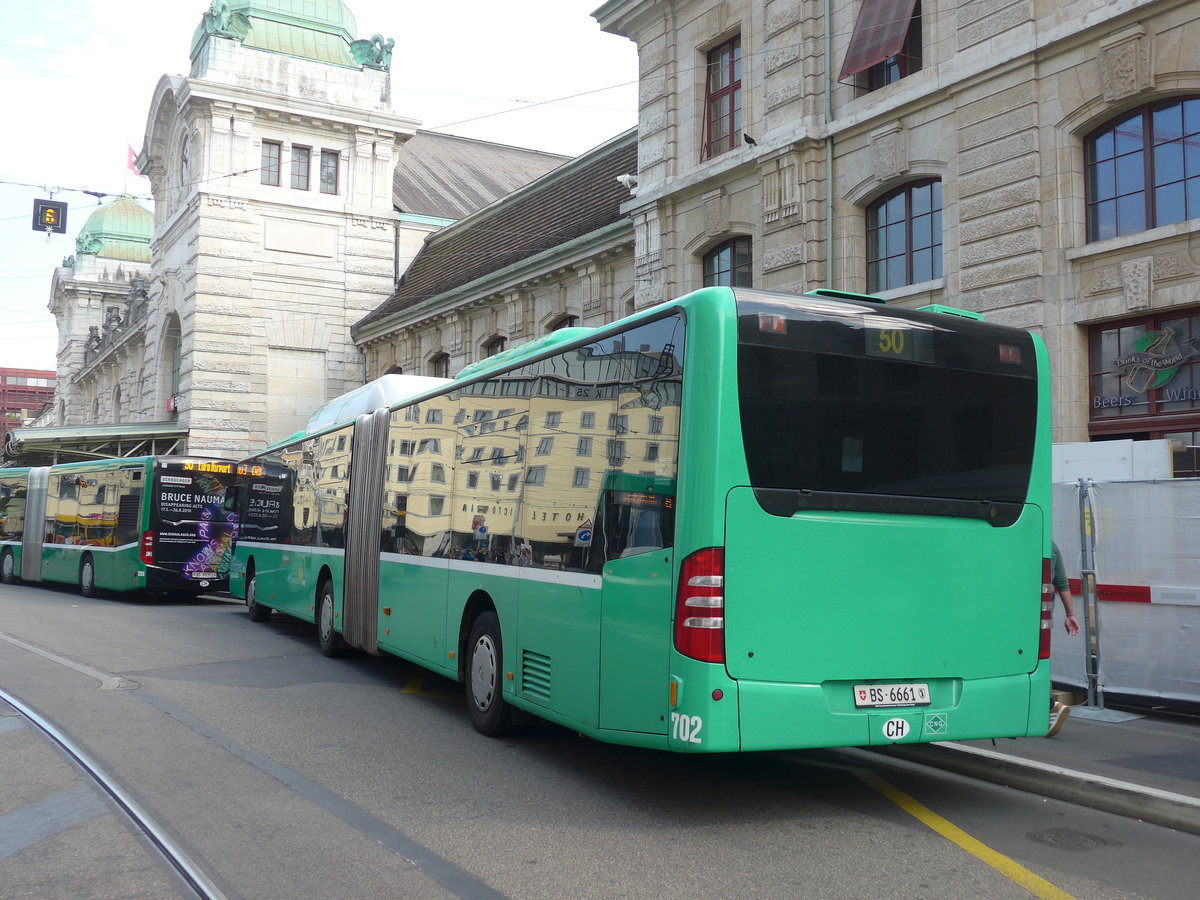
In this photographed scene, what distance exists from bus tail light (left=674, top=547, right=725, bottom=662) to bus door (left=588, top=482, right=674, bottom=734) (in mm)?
163

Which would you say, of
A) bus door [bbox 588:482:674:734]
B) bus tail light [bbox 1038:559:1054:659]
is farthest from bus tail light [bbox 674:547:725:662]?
bus tail light [bbox 1038:559:1054:659]

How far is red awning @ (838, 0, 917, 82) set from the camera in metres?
15.9

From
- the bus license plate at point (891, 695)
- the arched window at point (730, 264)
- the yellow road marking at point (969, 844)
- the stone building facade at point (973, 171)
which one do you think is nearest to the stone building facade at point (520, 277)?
the arched window at point (730, 264)

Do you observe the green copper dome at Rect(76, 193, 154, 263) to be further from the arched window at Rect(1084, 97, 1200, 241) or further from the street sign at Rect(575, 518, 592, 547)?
the street sign at Rect(575, 518, 592, 547)

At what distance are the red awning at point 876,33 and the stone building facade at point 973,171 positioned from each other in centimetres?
3

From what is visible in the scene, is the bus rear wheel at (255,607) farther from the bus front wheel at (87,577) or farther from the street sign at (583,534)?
the street sign at (583,534)

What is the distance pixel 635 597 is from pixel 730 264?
45.2 feet

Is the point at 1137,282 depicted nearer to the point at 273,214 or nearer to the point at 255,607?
the point at 255,607

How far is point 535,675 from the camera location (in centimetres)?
780

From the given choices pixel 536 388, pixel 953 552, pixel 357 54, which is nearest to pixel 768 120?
pixel 536 388

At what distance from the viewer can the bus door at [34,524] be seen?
2734cm

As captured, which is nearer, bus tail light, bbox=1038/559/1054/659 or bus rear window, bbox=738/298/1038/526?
bus rear window, bbox=738/298/1038/526

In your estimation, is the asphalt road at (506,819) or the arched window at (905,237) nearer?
the asphalt road at (506,819)

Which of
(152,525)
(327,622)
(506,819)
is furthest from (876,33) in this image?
(152,525)
